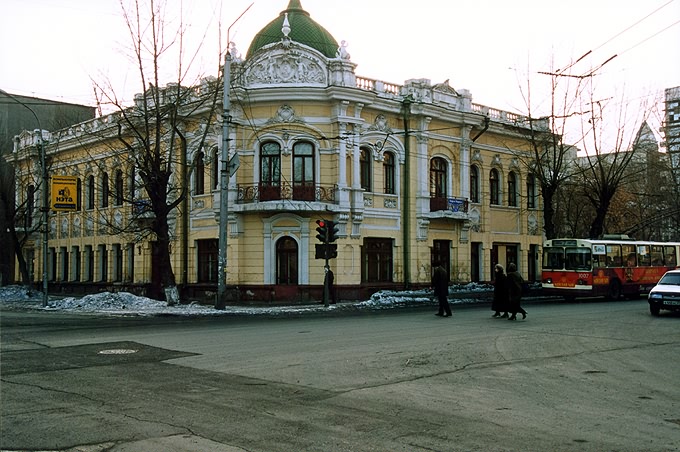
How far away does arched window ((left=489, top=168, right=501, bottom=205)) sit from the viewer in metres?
39.7

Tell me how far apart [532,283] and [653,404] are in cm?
3332

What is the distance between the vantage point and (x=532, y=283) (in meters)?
40.9

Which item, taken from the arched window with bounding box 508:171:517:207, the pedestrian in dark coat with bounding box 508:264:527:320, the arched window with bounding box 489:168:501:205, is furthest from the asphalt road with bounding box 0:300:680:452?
the arched window with bounding box 508:171:517:207

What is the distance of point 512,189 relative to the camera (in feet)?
135

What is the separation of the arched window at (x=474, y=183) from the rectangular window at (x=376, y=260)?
22.6 feet

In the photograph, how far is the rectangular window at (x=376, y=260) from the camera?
3300cm

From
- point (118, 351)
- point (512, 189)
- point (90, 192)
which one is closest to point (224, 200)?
point (118, 351)

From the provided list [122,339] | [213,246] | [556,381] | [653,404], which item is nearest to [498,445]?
[653,404]

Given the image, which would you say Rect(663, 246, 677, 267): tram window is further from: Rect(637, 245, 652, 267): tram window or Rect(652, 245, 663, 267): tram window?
Rect(637, 245, 652, 267): tram window

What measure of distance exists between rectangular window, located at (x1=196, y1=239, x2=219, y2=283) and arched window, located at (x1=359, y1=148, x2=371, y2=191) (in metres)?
7.71

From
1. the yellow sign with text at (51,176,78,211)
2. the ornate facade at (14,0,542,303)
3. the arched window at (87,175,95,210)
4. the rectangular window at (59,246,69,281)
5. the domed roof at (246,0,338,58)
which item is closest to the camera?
the yellow sign with text at (51,176,78,211)

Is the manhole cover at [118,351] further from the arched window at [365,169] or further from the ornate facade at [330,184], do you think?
the arched window at [365,169]

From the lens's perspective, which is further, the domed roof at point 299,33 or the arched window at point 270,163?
the domed roof at point 299,33

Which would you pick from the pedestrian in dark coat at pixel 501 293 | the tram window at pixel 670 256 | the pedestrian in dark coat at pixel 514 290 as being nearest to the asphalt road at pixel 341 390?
the pedestrian in dark coat at pixel 514 290
